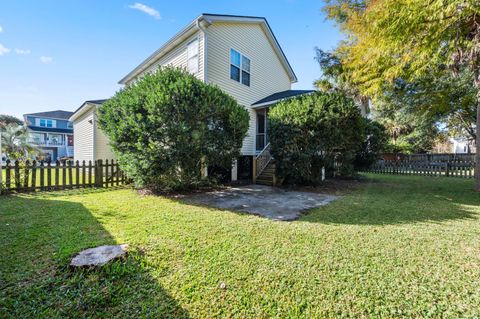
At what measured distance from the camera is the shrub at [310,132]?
7.79 metres

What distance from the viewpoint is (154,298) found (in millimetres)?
2107

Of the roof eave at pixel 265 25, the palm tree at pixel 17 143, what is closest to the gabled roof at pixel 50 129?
the palm tree at pixel 17 143

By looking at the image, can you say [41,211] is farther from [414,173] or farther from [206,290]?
[414,173]

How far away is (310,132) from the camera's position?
8.02 m

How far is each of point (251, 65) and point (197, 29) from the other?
377 cm

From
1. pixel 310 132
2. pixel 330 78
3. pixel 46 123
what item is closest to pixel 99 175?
pixel 310 132

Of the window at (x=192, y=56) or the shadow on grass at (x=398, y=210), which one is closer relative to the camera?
the shadow on grass at (x=398, y=210)

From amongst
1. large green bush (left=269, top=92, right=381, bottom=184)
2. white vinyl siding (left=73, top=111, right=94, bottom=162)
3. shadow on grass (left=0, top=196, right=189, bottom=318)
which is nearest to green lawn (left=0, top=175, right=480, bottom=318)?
shadow on grass (left=0, top=196, right=189, bottom=318)

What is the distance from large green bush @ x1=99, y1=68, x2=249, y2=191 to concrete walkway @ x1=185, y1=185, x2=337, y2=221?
3.71ft

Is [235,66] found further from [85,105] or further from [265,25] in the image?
[85,105]

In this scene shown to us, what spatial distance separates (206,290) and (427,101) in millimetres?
13767

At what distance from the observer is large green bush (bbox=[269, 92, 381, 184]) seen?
7.79 metres

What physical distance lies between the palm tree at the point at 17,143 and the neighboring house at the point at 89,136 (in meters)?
3.50

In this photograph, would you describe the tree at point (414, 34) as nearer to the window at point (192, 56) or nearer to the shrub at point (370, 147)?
the shrub at point (370, 147)
